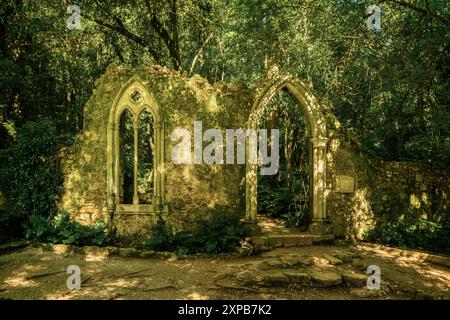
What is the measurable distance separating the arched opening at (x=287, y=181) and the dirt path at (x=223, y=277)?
214cm

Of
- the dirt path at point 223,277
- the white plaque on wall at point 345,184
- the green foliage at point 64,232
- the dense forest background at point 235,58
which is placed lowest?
the dirt path at point 223,277

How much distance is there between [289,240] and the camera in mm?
6984

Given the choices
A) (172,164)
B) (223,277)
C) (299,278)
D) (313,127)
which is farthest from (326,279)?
(172,164)

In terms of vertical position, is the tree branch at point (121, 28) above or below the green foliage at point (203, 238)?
above

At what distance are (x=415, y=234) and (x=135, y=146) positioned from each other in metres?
6.58

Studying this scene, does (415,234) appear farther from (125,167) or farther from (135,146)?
(125,167)

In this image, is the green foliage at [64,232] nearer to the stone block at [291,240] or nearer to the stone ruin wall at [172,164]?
the stone ruin wall at [172,164]

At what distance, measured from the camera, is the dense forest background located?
7020 mm

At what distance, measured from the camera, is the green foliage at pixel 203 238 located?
6383 mm

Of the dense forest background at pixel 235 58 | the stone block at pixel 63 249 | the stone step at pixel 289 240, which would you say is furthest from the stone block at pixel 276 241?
the stone block at pixel 63 249

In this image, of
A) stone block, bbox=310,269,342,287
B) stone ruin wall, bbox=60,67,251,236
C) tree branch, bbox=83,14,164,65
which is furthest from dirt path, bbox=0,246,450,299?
tree branch, bbox=83,14,164,65

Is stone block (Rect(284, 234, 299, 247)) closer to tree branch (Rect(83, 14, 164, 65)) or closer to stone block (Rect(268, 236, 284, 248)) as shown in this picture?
stone block (Rect(268, 236, 284, 248))
